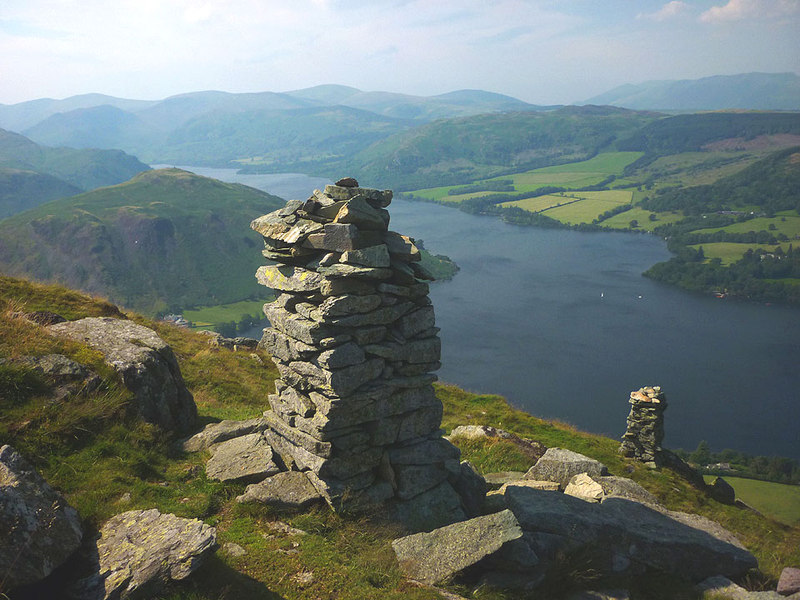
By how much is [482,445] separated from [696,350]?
113981mm

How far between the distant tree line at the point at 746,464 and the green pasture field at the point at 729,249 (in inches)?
4415

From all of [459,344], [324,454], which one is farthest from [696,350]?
[324,454]

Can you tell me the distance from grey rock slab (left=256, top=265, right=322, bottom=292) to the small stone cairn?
21996 millimetres

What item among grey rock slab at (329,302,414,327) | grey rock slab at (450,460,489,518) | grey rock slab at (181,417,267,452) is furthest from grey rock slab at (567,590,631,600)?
grey rock slab at (181,417,267,452)

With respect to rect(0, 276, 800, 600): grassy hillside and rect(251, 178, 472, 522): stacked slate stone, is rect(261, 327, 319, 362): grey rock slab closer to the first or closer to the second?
rect(251, 178, 472, 522): stacked slate stone

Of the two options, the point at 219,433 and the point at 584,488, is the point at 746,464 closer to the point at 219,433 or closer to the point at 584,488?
the point at 584,488

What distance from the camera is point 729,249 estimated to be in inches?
7269

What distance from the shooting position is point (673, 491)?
77.4 feet

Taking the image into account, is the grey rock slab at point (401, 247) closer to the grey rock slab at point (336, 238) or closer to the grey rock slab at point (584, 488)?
the grey rock slab at point (336, 238)

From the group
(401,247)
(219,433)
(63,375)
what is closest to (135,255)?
(219,433)

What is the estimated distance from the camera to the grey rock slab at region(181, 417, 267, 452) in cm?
1419

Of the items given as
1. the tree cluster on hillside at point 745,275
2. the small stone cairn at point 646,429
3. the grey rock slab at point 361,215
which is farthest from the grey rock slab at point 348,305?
the tree cluster on hillside at point 745,275

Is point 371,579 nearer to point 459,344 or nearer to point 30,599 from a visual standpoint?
point 30,599

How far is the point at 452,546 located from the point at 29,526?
7167 mm
